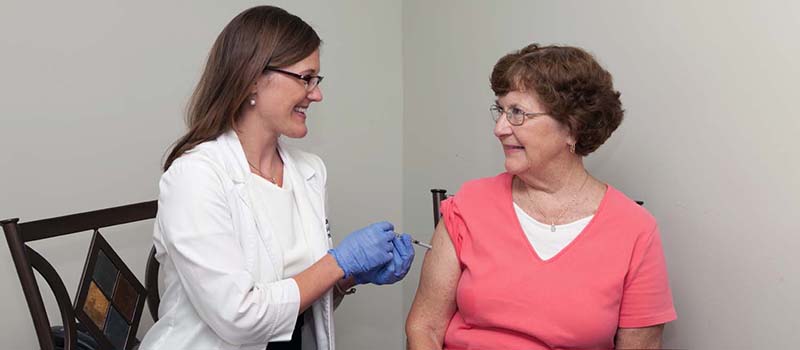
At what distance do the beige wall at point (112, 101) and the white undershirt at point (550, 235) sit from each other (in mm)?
1066

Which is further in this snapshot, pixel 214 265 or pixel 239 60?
pixel 239 60

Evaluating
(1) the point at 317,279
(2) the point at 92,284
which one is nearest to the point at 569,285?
(1) the point at 317,279

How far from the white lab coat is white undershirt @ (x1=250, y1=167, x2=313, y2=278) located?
0.10 ft

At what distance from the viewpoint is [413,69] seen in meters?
2.50

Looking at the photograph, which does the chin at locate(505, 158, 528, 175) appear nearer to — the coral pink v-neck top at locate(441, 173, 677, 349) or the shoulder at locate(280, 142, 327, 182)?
the coral pink v-neck top at locate(441, 173, 677, 349)

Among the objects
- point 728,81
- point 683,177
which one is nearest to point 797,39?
point 728,81

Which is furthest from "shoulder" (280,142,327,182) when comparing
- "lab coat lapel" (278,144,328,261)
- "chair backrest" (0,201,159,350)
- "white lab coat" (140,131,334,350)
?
"chair backrest" (0,201,159,350)

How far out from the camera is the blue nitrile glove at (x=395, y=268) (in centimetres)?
165

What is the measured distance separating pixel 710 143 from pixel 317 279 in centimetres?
86

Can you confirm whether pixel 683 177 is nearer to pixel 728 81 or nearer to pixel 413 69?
pixel 728 81

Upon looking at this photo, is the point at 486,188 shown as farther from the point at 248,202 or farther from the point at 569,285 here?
the point at 248,202

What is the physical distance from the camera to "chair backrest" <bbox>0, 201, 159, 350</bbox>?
1.44 metres

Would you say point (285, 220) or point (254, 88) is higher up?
point (254, 88)

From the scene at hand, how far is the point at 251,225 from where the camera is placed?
154cm
